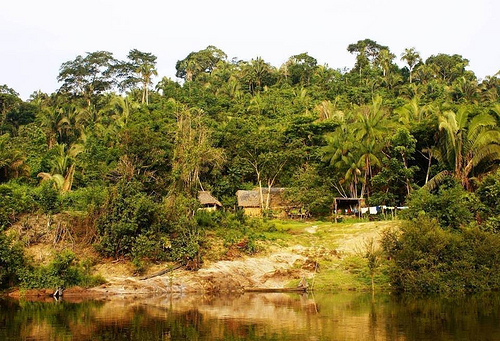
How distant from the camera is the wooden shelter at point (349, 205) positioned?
1382 inches

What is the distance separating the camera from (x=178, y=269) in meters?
26.4

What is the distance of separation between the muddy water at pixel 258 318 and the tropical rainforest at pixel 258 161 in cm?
347

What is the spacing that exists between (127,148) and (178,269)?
9.12 meters

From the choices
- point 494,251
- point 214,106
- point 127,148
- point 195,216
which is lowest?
point 494,251

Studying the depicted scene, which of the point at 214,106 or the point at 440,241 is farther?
the point at 214,106

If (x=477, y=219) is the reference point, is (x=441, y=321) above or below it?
below

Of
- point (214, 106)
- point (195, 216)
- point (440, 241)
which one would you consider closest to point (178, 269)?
point (195, 216)

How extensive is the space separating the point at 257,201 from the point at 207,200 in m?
4.14

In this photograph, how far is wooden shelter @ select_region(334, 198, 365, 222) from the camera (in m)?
35.1

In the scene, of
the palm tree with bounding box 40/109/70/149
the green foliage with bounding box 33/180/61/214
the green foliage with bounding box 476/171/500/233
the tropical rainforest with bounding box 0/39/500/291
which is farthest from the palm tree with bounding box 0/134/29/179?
the green foliage with bounding box 476/171/500/233

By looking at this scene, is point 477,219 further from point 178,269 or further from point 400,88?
point 400,88

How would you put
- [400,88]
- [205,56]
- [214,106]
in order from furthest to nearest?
1. [205,56]
2. [400,88]
3. [214,106]

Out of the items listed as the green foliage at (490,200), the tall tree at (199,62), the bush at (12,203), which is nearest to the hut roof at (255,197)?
the green foliage at (490,200)

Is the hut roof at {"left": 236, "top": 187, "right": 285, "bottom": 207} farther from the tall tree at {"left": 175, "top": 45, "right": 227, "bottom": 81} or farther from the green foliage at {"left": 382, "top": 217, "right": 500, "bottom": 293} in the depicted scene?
the tall tree at {"left": 175, "top": 45, "right": 227, "bottom": 81}
